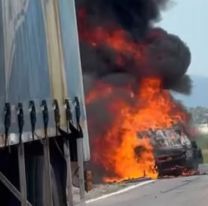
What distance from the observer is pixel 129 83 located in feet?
107

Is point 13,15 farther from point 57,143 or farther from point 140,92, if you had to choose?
point 140,92

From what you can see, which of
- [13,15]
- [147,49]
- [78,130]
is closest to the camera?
[13,15]

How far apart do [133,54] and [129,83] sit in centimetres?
190

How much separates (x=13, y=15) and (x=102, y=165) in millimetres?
23518

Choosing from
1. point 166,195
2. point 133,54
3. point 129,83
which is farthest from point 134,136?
point 166,195

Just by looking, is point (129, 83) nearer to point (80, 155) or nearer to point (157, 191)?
point (157, 191)

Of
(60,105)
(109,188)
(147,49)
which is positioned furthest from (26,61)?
(147,49)

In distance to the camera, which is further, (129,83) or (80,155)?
(129,83)

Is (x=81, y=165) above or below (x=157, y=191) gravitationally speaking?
above

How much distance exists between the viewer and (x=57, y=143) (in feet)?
25.2

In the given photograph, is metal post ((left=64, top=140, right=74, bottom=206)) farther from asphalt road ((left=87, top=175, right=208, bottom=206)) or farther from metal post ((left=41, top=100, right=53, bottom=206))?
asphalt road ((left=87, top=175, right=208, bottom=206))

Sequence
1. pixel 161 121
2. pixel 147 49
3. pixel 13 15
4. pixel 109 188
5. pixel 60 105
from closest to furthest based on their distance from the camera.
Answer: pixel 13 15 < pixel 60 105 < pixel 109 188 < pixel 161 121 < pixel 147 49

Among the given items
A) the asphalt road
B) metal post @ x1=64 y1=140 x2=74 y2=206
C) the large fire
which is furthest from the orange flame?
metal post @ x1=64 y1=140 x2=74 y2=206

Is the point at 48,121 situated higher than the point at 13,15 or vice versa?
the point at 13,15
